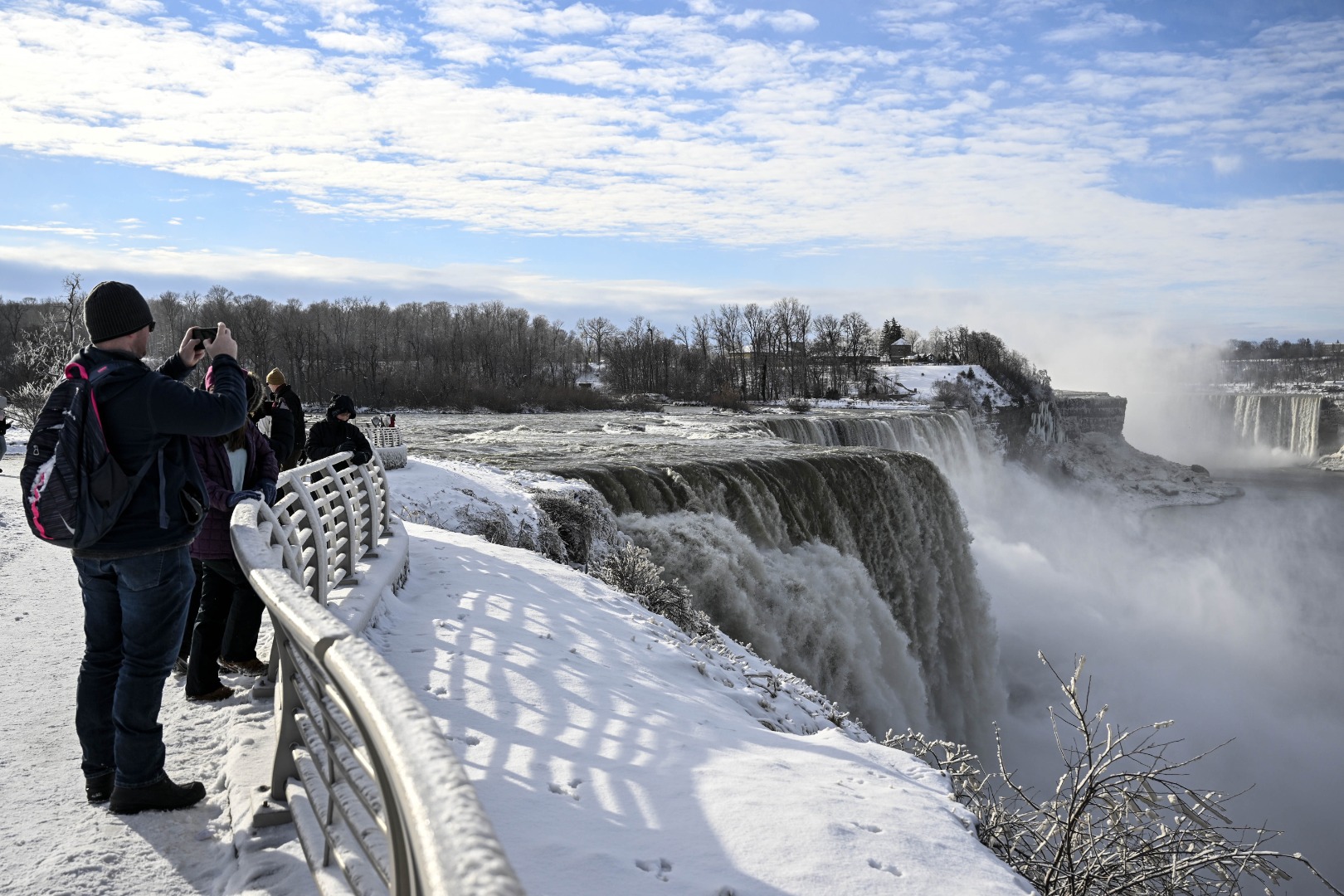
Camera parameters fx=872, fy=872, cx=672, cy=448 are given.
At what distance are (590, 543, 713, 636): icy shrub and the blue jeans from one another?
21.0ft

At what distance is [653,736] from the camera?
15.9 ft

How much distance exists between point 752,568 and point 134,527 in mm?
11705

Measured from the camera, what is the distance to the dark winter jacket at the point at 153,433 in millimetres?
3447

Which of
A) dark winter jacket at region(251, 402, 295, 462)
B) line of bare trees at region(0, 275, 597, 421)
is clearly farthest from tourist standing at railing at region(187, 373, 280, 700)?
line of bare trees at region(0, 275, 597, 421)

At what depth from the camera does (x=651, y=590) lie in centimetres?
1086

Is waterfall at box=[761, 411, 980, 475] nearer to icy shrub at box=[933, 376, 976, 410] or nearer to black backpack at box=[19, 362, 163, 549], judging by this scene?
icy shrub at box=[933, 376, 976, 410]

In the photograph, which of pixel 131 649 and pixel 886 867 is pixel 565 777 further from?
pixel 131 649

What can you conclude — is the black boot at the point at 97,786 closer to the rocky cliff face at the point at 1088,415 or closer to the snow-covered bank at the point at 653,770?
the snow-covered bank at the point at 653,770

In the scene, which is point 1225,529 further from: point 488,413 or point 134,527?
point 134,527

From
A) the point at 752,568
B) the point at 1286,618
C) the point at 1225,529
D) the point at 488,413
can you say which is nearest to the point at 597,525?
the point at 752,568

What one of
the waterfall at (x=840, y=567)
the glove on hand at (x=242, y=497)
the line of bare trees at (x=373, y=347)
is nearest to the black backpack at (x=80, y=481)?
the glove on hand at (x=242, y=497)

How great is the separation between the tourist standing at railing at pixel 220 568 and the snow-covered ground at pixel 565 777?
0.25m

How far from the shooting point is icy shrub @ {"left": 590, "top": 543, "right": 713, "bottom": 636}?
1052 centimetres

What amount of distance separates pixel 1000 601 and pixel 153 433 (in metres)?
24.3
